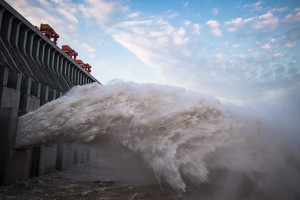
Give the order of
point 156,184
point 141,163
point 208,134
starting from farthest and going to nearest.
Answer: point 156,184, point 141,163, point 208,134

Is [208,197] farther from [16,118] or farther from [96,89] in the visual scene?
[16,118]

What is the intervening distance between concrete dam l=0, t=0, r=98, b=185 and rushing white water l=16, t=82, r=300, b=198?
2.13 metres

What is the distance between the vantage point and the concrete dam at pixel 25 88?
55.5ft

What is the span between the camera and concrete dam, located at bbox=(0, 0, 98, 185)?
55.5 ft

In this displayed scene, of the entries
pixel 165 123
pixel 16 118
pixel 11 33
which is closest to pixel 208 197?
pixel 165 123

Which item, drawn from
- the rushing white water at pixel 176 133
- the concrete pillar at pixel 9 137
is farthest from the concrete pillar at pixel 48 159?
the rushing white water at pixel 176 133

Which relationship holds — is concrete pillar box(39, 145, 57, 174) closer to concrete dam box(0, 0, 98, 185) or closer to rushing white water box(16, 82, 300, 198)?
concrete dam box(0, 0, 98, 185)

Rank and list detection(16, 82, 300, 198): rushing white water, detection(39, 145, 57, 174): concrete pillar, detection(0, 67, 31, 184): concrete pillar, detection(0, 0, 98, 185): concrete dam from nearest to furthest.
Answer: detection(16, 82, 300, 198): rushing white water < detection(0, 67, 31, 184): concrete pillar < detection(0, 0, 98, 185): concrete dam < detection(39, 145, 57, 174): concrete pillar

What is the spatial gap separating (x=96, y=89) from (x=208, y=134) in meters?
8.41

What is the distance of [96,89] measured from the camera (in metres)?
17.2

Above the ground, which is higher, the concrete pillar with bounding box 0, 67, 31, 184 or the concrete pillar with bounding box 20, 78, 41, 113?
the concrete pillar with bounding box 20, 78, 41, 113

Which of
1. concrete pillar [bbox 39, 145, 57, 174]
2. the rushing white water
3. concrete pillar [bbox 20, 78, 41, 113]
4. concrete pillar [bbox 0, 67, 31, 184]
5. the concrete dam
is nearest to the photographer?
the rushing white water

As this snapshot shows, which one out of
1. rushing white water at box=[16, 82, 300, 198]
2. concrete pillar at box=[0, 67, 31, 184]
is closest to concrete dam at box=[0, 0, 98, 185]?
concrete pillar at box=[0, 67, 31, 184]

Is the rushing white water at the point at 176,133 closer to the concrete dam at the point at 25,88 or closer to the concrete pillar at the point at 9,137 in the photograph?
the concrete pillar at the point at 9,137
